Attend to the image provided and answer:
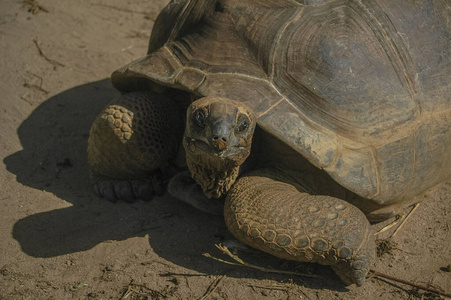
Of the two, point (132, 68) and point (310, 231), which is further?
point (132, 68)

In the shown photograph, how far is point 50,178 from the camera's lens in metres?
3.95

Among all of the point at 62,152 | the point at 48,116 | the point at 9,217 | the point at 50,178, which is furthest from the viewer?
the point at 48,116

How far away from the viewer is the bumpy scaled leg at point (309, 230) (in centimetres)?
286

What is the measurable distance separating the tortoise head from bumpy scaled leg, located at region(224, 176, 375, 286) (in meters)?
0.30

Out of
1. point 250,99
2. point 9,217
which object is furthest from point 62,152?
point 250,99

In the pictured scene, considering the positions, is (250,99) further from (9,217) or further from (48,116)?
(48,116)

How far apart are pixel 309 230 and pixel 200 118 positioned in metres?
0.86

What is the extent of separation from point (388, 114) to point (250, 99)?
2.86ft

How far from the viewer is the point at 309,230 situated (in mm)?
2865

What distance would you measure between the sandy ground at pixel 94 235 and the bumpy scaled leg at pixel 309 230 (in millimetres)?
216

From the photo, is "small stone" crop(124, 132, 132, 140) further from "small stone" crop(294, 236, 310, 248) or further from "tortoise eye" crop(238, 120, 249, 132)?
"small stone" crop(294, 236, 310, 248)

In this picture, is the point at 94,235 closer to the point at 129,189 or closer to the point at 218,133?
the point at 129,189

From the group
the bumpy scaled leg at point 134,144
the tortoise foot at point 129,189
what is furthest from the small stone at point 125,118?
the tortoise foot at point 129,189

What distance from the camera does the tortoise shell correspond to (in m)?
3.09
